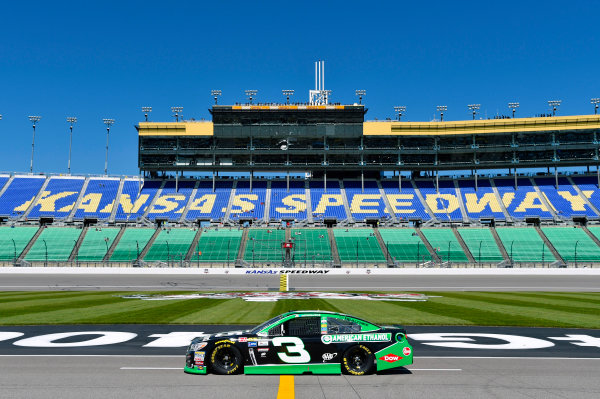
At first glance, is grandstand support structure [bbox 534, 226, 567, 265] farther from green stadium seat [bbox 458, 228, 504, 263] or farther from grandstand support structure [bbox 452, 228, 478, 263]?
grandstand support structure [bbox 452, 228, 478, 263]

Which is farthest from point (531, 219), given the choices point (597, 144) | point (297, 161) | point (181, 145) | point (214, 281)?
point (181, 145)

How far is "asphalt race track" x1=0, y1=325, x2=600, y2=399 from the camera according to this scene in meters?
9.33

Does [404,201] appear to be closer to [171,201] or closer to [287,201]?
[287,201]

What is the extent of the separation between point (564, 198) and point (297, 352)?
7872 centimetres

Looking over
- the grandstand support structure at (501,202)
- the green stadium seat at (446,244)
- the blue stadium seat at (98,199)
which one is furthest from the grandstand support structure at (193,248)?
the grandstand support structure at (501,202)

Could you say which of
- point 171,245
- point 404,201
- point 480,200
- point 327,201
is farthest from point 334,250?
point 480,200

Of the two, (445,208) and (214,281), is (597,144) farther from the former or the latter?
(214,281)

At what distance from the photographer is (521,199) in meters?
77.2

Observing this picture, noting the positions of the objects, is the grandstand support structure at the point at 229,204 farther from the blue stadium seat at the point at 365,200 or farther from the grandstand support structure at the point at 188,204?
the blue stadium seat at the point at 365,200

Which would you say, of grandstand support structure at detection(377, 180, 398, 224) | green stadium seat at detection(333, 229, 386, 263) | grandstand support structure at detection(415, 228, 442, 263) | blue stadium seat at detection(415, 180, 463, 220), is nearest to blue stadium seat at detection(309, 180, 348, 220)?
green stadium seat at detection(333, 229, 386, 263)

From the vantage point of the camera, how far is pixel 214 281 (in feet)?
151

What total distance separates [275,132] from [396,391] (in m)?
76.6

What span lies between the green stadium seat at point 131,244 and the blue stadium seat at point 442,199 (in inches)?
1770

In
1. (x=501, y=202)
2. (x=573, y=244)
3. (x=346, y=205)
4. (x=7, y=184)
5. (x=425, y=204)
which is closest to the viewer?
(x=573, y=244)
